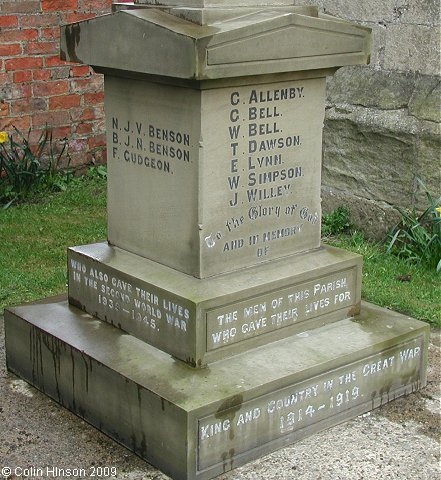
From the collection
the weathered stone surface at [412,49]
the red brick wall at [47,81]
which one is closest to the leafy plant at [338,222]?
the weathered stone surface at [412,49]

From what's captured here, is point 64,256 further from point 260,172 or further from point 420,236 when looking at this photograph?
point 260,172

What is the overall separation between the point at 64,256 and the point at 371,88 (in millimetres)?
2246

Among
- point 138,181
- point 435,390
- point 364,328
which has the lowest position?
point 435,390

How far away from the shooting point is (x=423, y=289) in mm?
5215

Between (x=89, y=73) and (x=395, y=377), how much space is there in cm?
457

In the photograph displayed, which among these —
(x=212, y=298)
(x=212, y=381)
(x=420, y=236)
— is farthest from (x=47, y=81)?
(x=212, y=381)

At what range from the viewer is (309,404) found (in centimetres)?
364

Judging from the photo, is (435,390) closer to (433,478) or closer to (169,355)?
(433,478)

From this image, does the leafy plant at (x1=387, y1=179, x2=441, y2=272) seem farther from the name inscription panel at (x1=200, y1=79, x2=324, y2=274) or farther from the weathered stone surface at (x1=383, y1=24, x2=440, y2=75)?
the name inscription panel at (x1=200, y1=79, x2=324, y2=274)

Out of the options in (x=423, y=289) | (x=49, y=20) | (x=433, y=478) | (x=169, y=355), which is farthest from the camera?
(x=49, y=20)

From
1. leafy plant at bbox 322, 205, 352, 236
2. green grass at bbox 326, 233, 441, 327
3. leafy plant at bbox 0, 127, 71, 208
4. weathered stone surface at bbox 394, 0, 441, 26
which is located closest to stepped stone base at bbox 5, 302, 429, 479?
green grass at bbox 326, 233, 441, 327

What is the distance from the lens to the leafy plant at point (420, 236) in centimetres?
555

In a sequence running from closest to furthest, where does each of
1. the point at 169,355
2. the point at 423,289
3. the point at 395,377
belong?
the point at 169,355, the point at 395,377, the point at 423,289

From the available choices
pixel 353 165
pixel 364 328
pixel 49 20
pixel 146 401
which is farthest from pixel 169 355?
pixel 49 20
